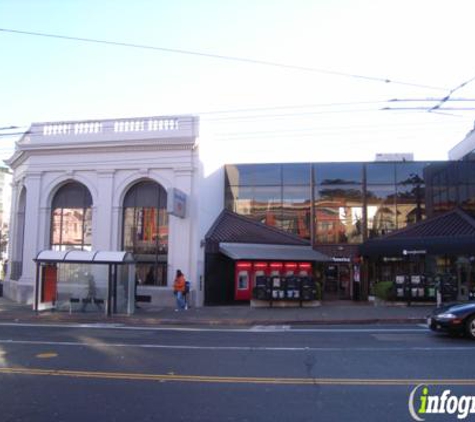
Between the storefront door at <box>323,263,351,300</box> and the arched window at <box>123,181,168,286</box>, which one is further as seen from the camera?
the storefront door at <box>323,263,351,300</box>

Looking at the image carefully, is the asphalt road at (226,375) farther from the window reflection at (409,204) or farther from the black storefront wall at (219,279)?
the window reflection at (409,204)

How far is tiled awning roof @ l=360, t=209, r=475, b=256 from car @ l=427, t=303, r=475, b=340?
1075cm

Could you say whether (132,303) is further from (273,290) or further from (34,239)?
(34,239)

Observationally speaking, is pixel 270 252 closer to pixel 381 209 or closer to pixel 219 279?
pixel 219 279

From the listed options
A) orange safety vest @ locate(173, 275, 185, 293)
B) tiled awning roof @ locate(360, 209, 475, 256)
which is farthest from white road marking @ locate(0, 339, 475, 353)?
tiled awning roof @ locate(360, 209, 475, 256)

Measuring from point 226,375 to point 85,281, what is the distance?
14.0 m

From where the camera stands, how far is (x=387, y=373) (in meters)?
8.61

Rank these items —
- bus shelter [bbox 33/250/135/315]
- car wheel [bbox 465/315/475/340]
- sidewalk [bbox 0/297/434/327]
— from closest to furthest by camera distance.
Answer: car wheel [bbox 465/315/475/340], sidewalk [bbox 0/297/434/327], bus shelter [bbox 33/250/135/315]

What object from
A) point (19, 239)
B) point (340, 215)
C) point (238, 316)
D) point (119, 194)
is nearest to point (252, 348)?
point (238, 316)

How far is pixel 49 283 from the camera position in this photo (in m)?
21.6

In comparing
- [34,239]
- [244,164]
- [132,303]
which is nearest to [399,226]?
[244,164]

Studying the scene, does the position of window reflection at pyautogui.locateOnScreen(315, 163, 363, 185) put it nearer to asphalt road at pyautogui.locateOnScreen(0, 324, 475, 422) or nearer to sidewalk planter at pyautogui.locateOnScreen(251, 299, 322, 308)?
sidewalk planter at pyautogui.locateOnScreen(251, 299, 322, 308)

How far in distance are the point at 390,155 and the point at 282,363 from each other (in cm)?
2380

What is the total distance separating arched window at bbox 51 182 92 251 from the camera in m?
25.4
